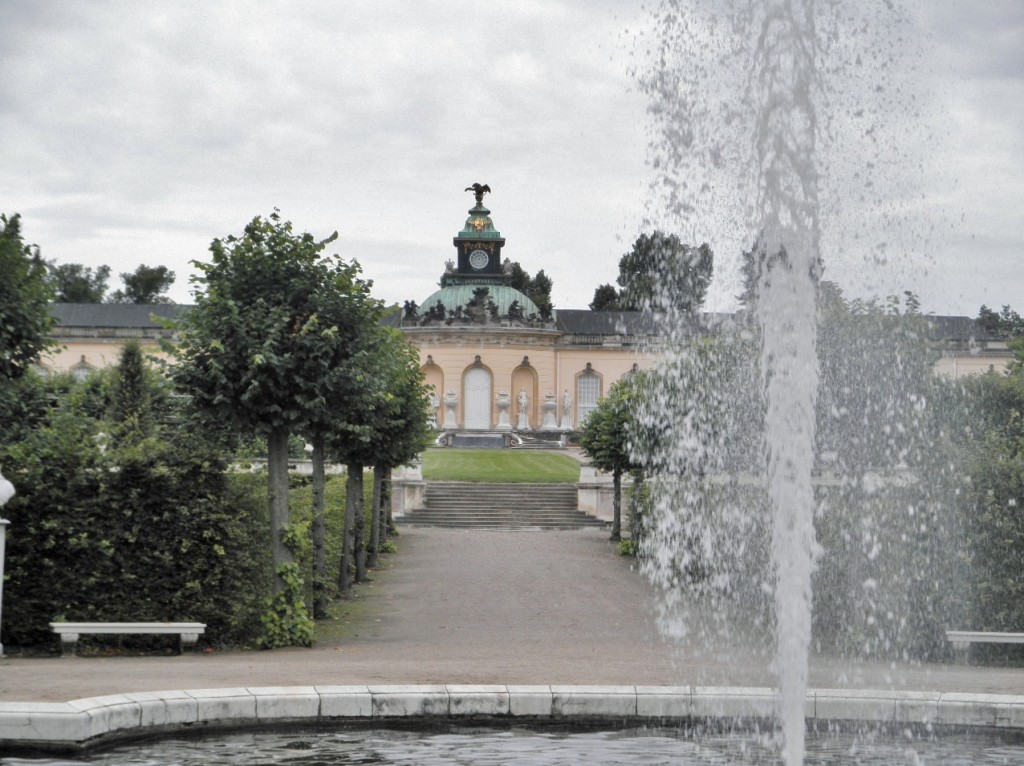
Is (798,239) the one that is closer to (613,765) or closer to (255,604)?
(613,765)

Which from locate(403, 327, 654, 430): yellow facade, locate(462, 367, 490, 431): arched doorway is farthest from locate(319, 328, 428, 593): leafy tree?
locate(462, 367, 490, 431): arched doorway

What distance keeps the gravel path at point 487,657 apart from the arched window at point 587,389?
179 ft

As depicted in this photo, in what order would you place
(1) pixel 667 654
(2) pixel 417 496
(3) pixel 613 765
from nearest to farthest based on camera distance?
(3) pixel 613 765, (1) pixel 667 654, (2) pixel 417 496

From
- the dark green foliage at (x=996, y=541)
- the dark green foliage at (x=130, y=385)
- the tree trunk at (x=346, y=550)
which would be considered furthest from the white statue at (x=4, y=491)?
the dark green foliage at (x=130, y=385)

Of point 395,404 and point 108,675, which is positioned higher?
point 395,404

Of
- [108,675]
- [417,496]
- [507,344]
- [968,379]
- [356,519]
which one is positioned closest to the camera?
[108,675]

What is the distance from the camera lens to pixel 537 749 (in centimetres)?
923

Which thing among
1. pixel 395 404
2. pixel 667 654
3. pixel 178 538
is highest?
pixel 395 404

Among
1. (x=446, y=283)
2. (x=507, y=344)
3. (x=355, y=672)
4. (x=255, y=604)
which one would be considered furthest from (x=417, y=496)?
(x=446, y=283)

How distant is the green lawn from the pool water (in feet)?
104

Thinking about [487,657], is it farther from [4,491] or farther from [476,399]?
[476,399]

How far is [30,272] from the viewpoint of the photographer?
1526 cm

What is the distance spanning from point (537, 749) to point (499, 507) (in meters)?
28.2

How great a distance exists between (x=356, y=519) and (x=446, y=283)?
61.3m
